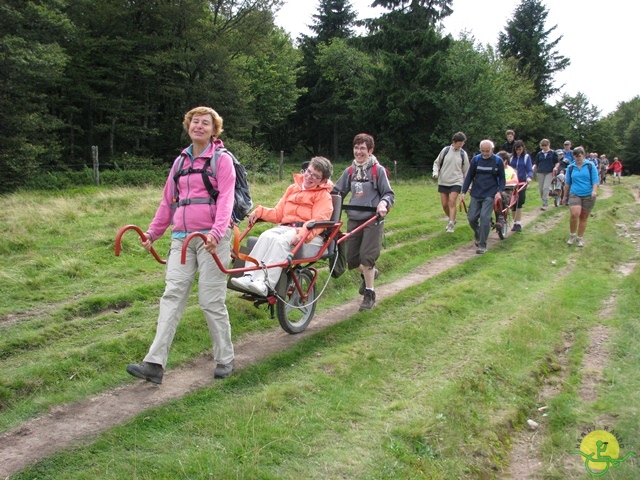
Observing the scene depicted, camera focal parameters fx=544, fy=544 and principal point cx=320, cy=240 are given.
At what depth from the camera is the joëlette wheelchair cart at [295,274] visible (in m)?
5.36

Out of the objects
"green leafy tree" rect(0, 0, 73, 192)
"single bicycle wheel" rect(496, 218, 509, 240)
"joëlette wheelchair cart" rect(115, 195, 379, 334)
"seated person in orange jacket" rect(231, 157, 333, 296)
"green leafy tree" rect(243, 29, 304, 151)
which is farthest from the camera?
"green leafy tree" rect(243, 29, 304, 151)

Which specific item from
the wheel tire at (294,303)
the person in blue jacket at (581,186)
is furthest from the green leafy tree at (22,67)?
the person in blue jacket at (581,186)

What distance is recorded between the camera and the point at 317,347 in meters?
5.68

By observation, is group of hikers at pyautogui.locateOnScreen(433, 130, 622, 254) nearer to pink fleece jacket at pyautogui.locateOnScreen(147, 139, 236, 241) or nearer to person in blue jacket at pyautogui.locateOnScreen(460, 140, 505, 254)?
A: person in blue jacket at pyautogui.locateOnScreen(460, 140, 505, 254)

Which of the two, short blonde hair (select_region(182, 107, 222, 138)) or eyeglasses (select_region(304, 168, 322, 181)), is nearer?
short blonde hair (select_region(182, 107, 222, 138))

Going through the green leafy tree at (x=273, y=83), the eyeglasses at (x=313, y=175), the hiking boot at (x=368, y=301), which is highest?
the green leafy tree at (x=273, y=83)

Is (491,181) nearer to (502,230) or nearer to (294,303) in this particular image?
(502,230)

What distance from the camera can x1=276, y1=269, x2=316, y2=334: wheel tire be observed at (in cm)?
561

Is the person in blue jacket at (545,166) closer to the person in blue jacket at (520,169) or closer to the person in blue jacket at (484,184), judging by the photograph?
the person in blue jacket at (520,169)

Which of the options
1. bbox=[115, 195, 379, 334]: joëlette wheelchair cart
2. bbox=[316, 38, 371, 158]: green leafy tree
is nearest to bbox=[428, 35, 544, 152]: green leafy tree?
bbox=[316, 38, 371, 158]: green leafy tree

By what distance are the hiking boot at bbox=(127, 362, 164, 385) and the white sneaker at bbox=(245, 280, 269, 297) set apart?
1.08m

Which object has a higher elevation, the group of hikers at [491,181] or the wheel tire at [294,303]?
the group of hikers at [491,181]

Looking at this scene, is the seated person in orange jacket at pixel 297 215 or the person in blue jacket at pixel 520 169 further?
the person in blue jacket at pixel 520 169

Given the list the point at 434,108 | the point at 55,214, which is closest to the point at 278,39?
the point at 434,108
